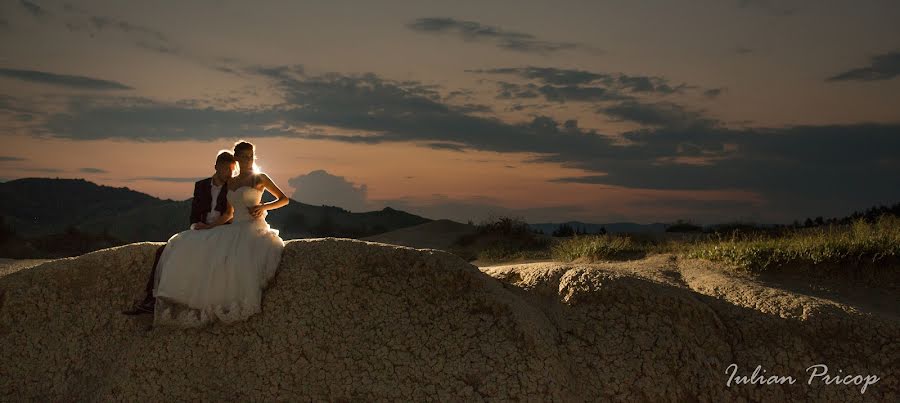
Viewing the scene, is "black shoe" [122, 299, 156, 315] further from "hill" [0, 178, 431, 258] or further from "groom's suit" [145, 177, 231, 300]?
"hill" [0, 178, 431, 258]

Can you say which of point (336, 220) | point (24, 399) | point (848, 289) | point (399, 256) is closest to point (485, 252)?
point (848, 289)

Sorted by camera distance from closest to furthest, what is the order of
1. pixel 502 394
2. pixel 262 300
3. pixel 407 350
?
pixel 502 394 → pixel 407 350 → pixel 262 300

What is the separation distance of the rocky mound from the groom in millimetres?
179

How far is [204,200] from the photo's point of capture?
20.9ft

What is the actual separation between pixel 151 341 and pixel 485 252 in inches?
407

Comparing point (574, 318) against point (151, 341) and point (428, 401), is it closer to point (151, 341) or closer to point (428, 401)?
point (428, 401)

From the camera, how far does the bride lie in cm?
583

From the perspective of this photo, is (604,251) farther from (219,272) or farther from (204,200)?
(219,272)

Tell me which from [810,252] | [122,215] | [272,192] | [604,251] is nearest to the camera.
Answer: [272,192]

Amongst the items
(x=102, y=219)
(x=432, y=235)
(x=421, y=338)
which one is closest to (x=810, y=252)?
(x=421, y=338)

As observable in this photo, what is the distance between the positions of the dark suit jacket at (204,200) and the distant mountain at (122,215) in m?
15.8

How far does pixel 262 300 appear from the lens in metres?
6.01

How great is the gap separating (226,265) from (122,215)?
2874cm
